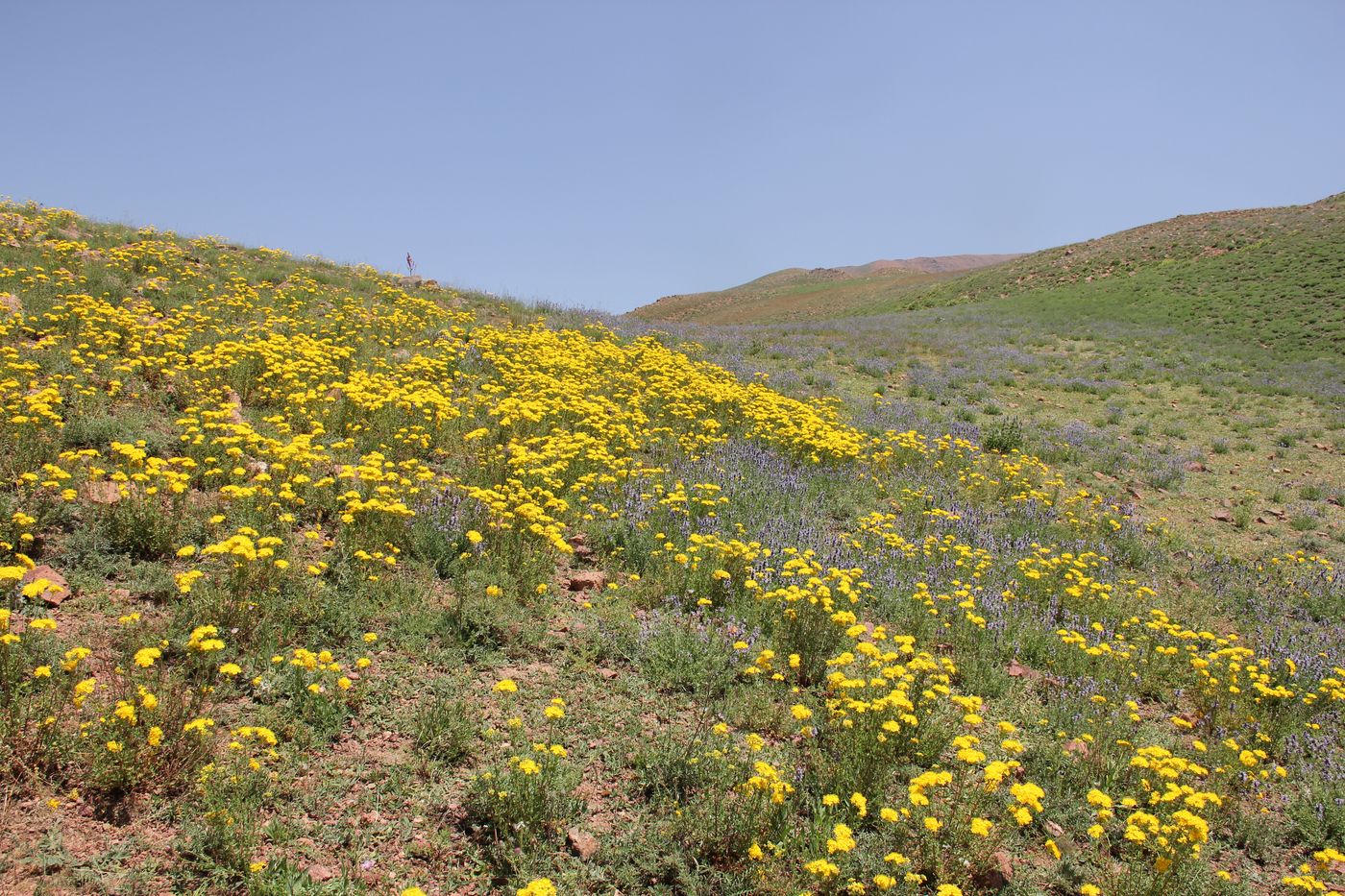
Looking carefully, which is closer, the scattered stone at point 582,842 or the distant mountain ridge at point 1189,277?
the scattered stone at point 582,842

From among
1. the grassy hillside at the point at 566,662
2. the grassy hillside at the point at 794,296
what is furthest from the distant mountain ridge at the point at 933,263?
the grassy hillside at the point at 566,662

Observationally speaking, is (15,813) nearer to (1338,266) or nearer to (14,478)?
(14,478)

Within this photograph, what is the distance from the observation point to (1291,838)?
4.63 metres

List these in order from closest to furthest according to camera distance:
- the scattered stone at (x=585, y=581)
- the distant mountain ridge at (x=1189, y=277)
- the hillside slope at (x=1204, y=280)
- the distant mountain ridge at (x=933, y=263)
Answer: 1. the scattered stone at (x=585, y=581)
2. the hillside slope at (x=1204, y=280)
3. the distant mountain ridge at (x=1189, y=277)
4. the distant mountain ridge at (x=933, y=263)

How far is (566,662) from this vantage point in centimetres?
521

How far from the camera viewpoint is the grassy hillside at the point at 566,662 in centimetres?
363

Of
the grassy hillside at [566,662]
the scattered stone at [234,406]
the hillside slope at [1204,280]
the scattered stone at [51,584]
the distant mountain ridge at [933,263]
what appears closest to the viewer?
the grassy hillside at [566,662]

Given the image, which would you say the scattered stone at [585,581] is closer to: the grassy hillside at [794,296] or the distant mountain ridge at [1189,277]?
the distant mountain ridge at [1189,277]

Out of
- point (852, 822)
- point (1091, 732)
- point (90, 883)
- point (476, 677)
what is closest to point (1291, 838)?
point (1091, 732)

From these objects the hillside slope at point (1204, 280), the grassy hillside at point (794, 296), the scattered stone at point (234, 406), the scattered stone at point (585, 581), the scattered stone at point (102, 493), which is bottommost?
the scattered stone at point (585, 581)

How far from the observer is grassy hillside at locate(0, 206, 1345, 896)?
363 cm

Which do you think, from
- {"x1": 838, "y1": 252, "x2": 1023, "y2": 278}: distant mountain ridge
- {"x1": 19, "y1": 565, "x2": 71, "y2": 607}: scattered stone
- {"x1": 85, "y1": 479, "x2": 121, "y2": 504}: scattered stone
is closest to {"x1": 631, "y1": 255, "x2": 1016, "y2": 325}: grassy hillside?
{"x1": 838, "y1": 252, "x2": 1023, "y2": 278}: distant mountain ridge

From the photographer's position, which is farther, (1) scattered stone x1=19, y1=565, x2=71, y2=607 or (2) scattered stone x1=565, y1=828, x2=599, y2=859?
(1) scattered stone x1=19, y1=565, x2=71, y2=607

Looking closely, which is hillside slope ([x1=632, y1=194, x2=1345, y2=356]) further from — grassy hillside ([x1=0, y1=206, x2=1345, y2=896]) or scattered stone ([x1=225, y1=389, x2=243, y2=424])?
scattered stone ([x1=225, y1=389, x2=243, y2=424])
